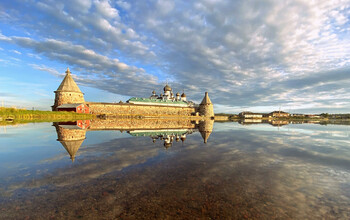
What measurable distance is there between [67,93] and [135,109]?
22.3 m

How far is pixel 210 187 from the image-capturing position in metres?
3.71

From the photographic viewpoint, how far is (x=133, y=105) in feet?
195

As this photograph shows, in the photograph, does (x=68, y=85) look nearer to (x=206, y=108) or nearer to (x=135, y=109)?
(x=135, y=109)

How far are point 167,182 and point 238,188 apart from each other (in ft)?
5.71

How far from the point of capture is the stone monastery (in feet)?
153

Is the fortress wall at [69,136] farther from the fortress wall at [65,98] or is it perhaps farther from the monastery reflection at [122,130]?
the fortress wall at [65,98]

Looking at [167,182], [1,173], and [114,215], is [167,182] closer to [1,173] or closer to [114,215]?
[114,215]

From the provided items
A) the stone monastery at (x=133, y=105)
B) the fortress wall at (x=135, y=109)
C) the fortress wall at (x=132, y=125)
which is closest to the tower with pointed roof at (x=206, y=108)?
the stone monastery at (x=133, y=105)

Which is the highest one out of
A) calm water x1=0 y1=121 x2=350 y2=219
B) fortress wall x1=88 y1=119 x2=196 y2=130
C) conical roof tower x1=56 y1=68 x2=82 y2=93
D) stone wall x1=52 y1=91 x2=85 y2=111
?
conical roof tower x1=56 y1=68 x2=82 y2=93

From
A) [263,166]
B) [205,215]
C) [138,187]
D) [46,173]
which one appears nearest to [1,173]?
[46,173]

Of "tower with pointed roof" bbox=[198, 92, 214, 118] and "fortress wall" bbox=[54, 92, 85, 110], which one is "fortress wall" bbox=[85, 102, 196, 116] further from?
"tower with pointed roof" bbox=[198, 92, 214, 118]

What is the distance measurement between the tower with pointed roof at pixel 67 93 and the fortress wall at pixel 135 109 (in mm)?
3749

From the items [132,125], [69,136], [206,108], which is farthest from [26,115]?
[206,108]

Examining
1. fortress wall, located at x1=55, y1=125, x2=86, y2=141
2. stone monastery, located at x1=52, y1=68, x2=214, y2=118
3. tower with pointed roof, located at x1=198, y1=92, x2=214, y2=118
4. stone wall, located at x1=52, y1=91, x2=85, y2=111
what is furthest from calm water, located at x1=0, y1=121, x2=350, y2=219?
tower with pointed roof, located at x1=198, y1=92, x2=214, y2=118
